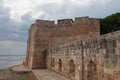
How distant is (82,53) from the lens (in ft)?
31.8

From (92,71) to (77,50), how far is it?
180 cm

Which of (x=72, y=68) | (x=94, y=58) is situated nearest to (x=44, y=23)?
(x=72, y=68)

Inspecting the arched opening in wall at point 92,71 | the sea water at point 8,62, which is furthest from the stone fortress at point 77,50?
the sea water at point 8,62

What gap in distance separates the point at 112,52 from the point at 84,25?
12852 mm

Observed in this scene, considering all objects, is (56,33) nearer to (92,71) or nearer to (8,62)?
(92,71)

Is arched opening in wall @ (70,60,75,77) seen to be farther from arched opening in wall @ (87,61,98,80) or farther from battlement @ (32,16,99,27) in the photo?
battlement @ (32,16,99,27)

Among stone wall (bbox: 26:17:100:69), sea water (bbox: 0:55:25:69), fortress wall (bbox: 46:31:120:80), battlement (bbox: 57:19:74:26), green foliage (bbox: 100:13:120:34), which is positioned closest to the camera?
fortress wall (bbox: 46:31:120:80)

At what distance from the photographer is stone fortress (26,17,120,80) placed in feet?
23.1

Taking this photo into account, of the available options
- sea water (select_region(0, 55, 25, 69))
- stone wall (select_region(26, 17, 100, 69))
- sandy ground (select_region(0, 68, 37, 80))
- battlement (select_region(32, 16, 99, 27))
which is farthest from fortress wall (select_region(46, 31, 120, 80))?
sea water (select_region(0, 55, 25, 69))

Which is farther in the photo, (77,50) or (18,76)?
(18,76)

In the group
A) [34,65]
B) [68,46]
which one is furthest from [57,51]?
[34,65]

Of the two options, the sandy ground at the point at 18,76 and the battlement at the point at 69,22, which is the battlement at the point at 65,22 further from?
the sandy ground at the point at 18,76

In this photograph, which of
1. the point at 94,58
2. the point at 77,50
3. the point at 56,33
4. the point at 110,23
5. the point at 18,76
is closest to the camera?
the point at 94,58

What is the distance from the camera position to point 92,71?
8.80 meters
